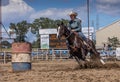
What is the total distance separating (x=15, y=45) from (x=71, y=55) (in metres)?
2.77

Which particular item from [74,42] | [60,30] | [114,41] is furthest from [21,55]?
[114,41]

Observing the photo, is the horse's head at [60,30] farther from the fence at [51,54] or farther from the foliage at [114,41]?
the foliage at [114,41]

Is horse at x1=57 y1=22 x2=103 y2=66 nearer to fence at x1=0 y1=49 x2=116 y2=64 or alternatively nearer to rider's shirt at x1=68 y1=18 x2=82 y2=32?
rider's shirt at x1=68 y1=18 x2=82 y2=32

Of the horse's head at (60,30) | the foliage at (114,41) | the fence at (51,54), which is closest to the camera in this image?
the horse's head at (60,30)

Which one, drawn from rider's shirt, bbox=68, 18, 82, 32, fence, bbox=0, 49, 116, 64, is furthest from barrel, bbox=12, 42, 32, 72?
fence, bbox=0, 49, 116, 64

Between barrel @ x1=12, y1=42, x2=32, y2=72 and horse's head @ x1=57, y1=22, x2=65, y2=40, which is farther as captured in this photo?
horse's head @ x1=57, y1=22, x2=65, y2=40

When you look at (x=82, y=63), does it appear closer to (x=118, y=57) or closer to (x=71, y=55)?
(x=71, y=55)

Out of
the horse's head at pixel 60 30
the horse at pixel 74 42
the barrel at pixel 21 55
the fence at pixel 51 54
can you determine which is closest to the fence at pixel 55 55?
the fence at pixel 51 54

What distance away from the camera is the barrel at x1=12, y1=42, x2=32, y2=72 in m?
14.5

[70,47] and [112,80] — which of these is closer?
[112,80]

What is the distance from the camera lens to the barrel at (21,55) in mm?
14508

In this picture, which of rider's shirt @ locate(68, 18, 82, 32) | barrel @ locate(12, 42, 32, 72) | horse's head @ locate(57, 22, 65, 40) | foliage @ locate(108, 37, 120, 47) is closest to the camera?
barrel @ locate(12, 42, 32, 72)

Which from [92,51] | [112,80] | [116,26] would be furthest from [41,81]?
[116,26]

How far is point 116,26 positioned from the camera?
234 feet
